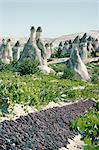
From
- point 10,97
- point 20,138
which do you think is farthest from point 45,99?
point 20,138

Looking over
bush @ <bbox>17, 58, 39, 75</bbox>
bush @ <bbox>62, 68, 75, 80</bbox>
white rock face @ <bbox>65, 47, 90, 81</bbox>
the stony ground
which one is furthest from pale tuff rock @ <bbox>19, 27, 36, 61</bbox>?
the stony ground

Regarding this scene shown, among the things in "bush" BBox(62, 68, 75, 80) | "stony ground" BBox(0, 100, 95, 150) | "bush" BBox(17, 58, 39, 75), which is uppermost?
"stony ground" BBox(0, 100, 95, 150)

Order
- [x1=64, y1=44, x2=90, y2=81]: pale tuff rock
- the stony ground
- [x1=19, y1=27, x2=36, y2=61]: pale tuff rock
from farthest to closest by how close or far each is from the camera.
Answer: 1. [x1=19, y1=27, x2=36, y2=61]: pale tuff rock
2. [x1=64, y1=44, x2=90, y2=81]: pale tuff rock
3. the stony ground

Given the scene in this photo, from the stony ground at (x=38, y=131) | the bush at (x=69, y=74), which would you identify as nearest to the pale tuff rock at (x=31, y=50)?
the bush at (x=69, y=74)

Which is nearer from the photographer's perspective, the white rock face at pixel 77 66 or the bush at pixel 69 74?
the bush at pixel 69 74

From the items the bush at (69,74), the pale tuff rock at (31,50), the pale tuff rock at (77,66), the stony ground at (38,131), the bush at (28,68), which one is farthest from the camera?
the pale tuff rock at (31,50)

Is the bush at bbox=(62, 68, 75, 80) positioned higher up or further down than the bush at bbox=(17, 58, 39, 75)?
further down

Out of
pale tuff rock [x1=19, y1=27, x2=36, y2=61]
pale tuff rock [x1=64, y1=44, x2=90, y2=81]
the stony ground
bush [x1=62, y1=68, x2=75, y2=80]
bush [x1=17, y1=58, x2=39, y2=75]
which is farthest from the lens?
pale tuff rock [x1=19, y1=27, x2=36, y2=61]

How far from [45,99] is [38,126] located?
568 cm

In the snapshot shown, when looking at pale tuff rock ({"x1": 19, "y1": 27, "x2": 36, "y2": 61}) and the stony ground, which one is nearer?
the stony ground

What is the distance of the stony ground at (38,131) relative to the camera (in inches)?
541

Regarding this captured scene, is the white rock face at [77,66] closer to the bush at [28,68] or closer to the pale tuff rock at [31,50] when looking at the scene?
the bush at [28,68]

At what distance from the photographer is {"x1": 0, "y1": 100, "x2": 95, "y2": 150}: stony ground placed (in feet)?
45.1

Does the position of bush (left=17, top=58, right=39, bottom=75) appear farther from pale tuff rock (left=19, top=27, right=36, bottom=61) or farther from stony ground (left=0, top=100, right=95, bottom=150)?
stony ground (left=0, top=100, right=95, bottom=150)
